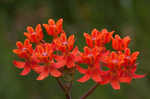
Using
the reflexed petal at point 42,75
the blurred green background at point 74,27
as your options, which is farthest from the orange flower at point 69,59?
the blurred green background at point 74,27

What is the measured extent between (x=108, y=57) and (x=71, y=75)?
0.37m

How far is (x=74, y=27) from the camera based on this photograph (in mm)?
4586

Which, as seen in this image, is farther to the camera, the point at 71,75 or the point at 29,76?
the point at 29,76

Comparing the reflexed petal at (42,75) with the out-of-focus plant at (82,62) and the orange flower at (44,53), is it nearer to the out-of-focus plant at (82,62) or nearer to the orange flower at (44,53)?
the out-of-focus plant at (82,62)

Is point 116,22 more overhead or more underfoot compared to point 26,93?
more overhead

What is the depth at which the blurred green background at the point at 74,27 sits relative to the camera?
14.0ft

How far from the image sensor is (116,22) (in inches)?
178

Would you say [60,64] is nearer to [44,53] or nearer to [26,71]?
[44,53]

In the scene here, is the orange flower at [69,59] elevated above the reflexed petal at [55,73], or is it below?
above

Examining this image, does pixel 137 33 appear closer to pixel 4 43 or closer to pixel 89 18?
pixel 89 18

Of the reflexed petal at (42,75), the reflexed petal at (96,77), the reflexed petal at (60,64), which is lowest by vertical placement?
the reflexed petal at (96,77)

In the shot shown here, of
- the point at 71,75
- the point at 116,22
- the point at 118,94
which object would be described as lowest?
the point at 118,94

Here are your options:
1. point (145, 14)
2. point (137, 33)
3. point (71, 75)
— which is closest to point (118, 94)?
point (137, 33)

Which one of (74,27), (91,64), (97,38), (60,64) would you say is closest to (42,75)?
(60,64)
